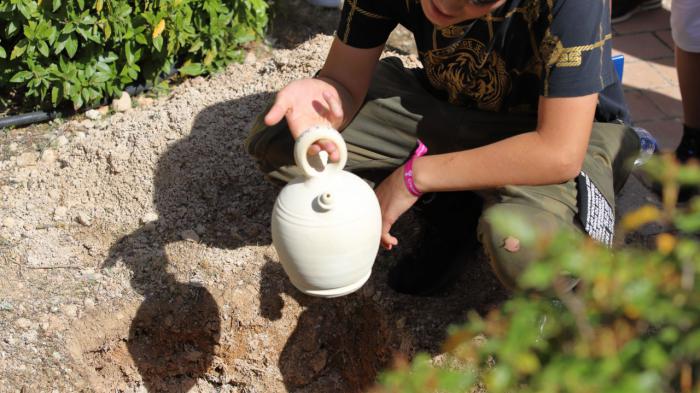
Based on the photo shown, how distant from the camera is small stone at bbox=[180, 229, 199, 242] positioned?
2.90 m

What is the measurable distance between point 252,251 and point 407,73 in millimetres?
809

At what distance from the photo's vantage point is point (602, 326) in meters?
1.03

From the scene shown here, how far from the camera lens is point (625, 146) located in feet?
8.18

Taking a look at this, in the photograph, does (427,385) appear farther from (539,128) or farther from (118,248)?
(118,248)

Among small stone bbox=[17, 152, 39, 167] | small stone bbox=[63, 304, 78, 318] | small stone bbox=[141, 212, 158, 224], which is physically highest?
small stone bbox=[141, 212, 158, 224]

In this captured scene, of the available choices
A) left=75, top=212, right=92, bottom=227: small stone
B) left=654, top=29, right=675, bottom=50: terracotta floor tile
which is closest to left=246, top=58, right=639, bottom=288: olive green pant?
left=75, top=212, right=92, bottom=227: small stone

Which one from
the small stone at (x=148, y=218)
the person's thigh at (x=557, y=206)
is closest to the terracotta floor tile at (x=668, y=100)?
the person's thigh at (x=557, y=206)

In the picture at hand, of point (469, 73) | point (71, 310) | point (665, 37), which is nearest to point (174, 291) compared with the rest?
point (71, 310)

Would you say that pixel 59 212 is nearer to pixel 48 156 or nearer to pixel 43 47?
pixel 48 156

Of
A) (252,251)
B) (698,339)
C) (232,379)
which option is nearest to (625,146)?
(252,251)

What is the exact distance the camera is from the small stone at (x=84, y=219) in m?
3.02

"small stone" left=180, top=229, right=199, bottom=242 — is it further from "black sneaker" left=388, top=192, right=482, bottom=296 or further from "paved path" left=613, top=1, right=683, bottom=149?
"paved path" left=613, top=1, right=683, bottom=149

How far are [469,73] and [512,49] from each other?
178 millimetres

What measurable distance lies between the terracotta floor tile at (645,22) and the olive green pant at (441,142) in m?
1.94
